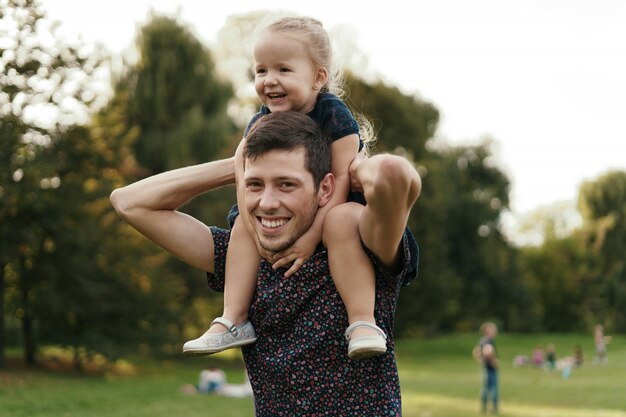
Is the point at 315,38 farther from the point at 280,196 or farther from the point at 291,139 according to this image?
the point at 280,196

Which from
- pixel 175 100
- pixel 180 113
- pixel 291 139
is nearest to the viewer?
pixel 291 139

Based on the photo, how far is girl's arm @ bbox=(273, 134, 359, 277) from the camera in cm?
252

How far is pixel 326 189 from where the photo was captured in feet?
8.40

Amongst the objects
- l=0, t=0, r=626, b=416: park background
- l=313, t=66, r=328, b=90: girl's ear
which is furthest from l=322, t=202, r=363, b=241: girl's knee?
l=0, t=0, r=626, b=416: park background

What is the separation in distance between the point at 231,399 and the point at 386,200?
19.9 meters

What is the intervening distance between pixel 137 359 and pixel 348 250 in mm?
29373

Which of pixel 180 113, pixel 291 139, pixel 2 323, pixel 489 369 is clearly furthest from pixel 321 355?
pixel 180 113

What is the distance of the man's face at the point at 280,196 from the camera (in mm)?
2457

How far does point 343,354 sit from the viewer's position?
255 centimetres

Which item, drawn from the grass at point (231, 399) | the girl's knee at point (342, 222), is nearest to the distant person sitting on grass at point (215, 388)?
the grass at point (231, 399)

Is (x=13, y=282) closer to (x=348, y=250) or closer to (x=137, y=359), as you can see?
(x=137, y=359)

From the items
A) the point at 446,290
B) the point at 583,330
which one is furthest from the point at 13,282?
the point at 583,330

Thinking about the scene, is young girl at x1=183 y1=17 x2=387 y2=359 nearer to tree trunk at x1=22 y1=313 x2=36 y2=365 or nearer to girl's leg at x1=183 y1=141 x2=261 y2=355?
girl's leg at x1=183 y1=141 x2=261 y2=355

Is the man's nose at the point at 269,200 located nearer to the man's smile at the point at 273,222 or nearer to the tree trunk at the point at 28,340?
the man's smile at the point at 273,222
